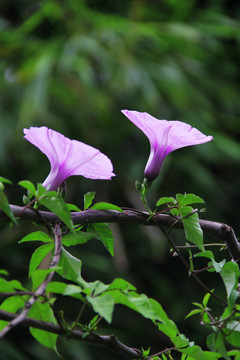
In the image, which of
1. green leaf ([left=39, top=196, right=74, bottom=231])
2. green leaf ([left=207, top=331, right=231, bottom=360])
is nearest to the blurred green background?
green leaf ([left=207, top=331, right=231, bottom=360])

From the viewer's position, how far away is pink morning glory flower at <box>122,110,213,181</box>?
0.41 metres

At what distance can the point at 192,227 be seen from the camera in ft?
1.21

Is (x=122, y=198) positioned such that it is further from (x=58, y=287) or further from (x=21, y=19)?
(x=58, y=287)

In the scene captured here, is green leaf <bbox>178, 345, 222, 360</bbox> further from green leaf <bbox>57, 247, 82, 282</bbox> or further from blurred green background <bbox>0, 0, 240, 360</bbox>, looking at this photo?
blurred green background <bbox>0, 0, 240, 360</bbox>

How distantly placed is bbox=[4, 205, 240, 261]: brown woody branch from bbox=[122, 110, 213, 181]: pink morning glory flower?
0.06 meters

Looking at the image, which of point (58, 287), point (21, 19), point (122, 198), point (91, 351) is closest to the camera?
point (58, 287)

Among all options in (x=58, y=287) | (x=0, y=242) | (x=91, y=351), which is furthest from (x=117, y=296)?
(x=91, y=351)

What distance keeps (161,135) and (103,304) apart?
0.60 ft

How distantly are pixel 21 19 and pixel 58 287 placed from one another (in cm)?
214

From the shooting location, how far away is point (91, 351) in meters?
1.85

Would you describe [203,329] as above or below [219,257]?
below

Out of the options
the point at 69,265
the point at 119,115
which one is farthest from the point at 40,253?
the point at 119,115

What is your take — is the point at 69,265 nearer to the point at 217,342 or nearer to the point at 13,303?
the point at 13,303

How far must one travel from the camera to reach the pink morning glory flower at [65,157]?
381mm
